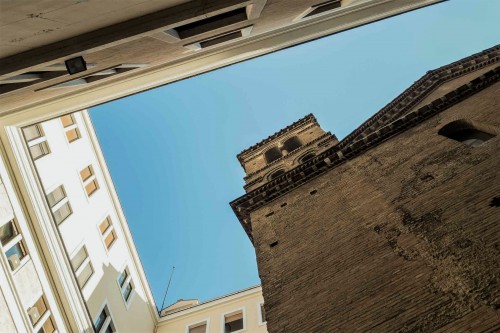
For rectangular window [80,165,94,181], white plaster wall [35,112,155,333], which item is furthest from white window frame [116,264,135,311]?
rectangular window [80,165,94,181]

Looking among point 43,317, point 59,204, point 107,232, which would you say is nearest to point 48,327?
point 43,317

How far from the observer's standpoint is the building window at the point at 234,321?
22114mm

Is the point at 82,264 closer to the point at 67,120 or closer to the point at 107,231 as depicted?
the point at 107,231

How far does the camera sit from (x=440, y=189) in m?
9.63

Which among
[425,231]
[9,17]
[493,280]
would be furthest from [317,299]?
[9,17]

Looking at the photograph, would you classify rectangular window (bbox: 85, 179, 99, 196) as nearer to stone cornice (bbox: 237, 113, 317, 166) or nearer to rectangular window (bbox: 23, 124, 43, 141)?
rectangular window (bbox: 23, 124, 43, 141)

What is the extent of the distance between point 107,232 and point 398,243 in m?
15.2

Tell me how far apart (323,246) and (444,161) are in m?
4.48

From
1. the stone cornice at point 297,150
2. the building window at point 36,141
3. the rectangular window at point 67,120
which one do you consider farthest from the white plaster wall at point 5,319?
the stone cornice at point 297,150

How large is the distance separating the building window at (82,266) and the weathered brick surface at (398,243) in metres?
7.57

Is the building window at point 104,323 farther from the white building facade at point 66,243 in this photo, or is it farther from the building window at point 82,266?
the building window at point 82,266

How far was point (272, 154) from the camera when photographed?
85.6ft

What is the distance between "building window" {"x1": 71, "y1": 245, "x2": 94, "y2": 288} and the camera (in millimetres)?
14961

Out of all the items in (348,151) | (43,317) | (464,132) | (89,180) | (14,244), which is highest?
(89,180)
